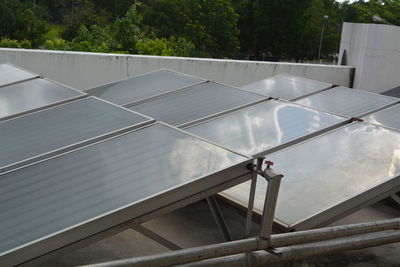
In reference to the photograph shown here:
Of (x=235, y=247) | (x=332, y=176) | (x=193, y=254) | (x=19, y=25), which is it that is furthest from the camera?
(x=19, y=25)

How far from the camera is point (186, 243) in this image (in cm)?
564

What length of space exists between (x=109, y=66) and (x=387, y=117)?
15.2 ft

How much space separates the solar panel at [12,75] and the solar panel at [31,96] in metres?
0.18

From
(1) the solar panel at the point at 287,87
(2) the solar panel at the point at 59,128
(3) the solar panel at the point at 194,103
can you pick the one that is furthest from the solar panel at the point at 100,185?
(1) the solar panel at the point at 287,87

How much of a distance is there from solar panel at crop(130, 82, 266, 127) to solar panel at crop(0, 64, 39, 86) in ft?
3.89

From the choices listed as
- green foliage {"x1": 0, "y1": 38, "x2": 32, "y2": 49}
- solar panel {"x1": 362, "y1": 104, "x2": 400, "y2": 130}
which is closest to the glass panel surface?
solar panel {"x1": 362, "y1": 104, "x2": 400, "y2": 130}

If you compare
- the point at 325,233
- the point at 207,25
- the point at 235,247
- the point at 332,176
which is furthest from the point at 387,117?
the point at 207,25

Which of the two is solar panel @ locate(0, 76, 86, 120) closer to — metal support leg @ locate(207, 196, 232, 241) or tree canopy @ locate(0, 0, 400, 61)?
metal support leg @ locate(207, 196, 232, 241)

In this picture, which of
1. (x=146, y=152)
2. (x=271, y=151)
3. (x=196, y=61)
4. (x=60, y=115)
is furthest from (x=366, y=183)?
(x=196, y=61)

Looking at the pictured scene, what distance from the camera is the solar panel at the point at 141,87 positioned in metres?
6.80

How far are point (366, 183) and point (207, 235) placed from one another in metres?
1.89

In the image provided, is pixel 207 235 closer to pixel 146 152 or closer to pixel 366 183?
pixel 366 183

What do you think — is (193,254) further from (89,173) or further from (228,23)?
(228,23)

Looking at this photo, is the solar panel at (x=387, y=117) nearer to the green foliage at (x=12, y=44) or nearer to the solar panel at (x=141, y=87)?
the solar panel at (x=141, y=87)
